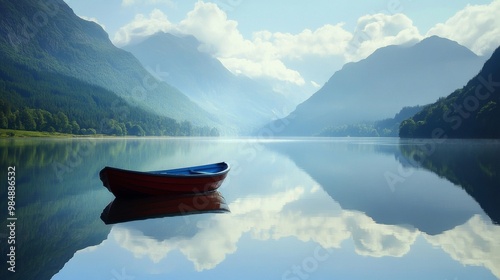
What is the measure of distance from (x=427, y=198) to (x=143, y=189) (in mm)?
17932

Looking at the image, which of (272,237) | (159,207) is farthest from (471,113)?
(272,237)

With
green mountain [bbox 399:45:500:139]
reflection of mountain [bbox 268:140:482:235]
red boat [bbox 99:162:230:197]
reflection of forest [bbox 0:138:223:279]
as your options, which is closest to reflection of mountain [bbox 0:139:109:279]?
reflection of forest [bbox 0:138:223:279]

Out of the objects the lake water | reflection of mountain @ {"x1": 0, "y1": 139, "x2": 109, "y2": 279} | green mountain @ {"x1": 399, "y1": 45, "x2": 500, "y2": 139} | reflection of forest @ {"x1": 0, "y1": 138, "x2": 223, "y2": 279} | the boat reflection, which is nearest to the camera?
the lake water

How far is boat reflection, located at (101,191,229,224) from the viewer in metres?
18.6

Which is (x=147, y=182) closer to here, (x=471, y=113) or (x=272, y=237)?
(x=272, y=237)

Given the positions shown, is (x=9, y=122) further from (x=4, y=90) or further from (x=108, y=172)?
(x=108, y=172)

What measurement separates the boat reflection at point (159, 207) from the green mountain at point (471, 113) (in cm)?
12457

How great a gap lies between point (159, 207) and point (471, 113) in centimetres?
14361

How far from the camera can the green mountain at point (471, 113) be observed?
396 feet

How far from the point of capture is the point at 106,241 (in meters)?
14.4

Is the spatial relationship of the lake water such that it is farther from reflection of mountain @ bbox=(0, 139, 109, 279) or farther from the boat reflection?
the boat reflection

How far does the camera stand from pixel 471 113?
135250mm

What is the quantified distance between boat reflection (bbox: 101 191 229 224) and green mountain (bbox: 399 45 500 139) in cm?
12457

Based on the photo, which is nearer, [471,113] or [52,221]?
[52,221]
